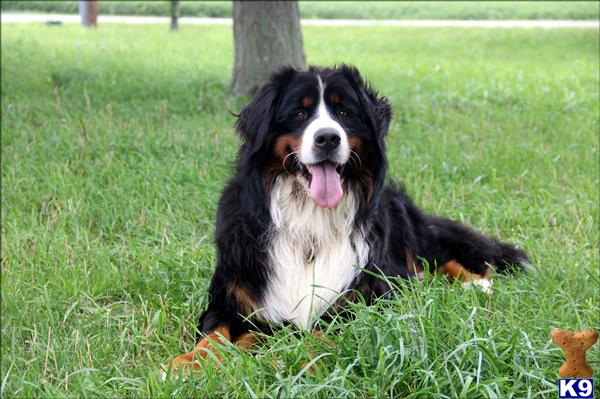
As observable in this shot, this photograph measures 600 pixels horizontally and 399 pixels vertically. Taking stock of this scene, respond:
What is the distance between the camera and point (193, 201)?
550 centimetres

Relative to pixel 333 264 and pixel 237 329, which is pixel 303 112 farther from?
pixel 237 329

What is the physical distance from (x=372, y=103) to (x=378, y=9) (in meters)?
25.5

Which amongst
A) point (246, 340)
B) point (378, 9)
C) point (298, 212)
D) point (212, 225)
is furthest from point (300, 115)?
point (378, 9)

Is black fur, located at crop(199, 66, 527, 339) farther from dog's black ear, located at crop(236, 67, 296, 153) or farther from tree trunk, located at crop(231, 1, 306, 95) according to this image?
tree trunk, located at crop(231, 1, 306, 95)

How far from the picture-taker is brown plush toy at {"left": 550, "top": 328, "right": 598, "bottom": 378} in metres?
2.60

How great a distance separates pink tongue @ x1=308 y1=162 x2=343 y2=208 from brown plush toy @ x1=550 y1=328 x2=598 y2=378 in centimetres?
123

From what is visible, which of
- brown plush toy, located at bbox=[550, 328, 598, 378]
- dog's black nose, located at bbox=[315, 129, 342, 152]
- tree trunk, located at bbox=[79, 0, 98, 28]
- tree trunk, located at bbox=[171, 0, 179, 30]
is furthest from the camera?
tree trunk, located at bbox=[79, 0, 98, 28]

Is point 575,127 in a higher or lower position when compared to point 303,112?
lower

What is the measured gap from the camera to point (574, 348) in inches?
104

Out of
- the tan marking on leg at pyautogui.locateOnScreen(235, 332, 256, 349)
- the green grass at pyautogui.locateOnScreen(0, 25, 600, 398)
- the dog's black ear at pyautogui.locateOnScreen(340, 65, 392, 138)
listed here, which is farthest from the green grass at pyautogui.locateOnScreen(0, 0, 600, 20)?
the tan marking on leg at pyautogui.locateOnScreen(235, 332, 256, 349)

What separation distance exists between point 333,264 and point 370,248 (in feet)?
0.65

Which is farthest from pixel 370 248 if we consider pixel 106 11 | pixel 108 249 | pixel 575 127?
pixel 106 11

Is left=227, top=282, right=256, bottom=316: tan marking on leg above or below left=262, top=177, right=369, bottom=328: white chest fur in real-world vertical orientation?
below

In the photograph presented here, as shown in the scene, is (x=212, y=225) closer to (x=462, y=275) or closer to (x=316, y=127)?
(x=462, y=275)
